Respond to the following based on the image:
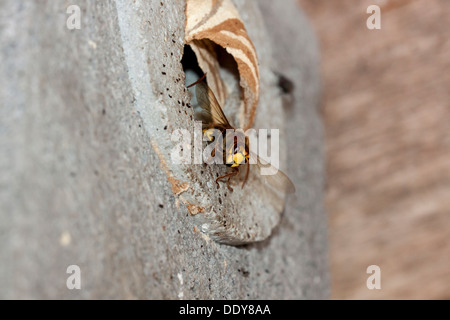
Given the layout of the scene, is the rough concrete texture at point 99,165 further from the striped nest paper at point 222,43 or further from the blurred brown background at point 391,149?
the blurred brown background at point 391,149

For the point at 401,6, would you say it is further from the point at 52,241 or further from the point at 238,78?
the point at 52,241

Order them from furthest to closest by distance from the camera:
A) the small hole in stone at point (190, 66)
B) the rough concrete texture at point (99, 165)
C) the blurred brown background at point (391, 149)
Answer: the blurred brown background at point (391, 149) < the small hole in stone at point (190, 66) < the rough concrete texture at point (99, 165)

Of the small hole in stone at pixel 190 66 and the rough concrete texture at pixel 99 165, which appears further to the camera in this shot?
the small hole in stone at pixel 190 66

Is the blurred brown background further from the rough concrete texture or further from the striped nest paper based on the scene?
the striped nest paper

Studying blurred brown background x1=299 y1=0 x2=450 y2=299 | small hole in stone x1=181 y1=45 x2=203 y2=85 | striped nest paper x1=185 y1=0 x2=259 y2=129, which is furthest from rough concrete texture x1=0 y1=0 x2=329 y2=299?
blurred brown background x1=299 y1=0 x2=450 y2=299

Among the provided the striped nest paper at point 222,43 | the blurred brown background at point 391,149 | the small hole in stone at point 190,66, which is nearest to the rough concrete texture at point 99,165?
the striped nest paper at point 222,43

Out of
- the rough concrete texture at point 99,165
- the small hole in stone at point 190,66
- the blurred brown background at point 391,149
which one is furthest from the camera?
the blurred brown background at point 391,149

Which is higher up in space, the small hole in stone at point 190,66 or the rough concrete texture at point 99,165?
the small hole in stone at point 190,66
